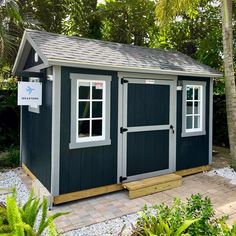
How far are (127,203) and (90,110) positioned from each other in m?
1.78

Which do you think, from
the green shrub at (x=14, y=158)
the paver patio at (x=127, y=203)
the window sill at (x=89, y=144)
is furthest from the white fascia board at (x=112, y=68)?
the green shrub at (x=14, y=158)

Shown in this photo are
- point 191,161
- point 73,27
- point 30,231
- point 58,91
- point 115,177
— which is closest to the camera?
point 30,231

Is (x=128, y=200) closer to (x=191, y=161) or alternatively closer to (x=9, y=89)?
(x=191, y=161)

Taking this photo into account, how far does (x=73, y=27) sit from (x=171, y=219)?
12.3 m

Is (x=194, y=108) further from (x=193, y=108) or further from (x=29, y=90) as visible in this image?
(x=29, y=90)

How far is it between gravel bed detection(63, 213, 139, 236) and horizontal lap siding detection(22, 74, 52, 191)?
1.23 metres

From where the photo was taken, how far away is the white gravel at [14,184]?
4.75m

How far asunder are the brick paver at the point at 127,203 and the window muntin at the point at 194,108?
135cm

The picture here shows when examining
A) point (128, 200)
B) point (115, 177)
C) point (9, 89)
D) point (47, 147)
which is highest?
point (9, 89)

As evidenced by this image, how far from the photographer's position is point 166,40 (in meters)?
13.8

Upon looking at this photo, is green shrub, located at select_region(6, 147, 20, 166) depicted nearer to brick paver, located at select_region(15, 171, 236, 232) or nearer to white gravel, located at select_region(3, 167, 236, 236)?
brick paver, located at select_region(15, 171, 236, 232)

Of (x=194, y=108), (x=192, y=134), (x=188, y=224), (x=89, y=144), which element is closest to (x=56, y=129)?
(x=89, y=144)

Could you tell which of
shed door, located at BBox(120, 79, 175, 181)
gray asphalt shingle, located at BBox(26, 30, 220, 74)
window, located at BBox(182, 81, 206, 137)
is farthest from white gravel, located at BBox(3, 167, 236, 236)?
window, located at BBox(182, 81, 206, 137)

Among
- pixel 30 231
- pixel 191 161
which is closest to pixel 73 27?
pixel 191 161
